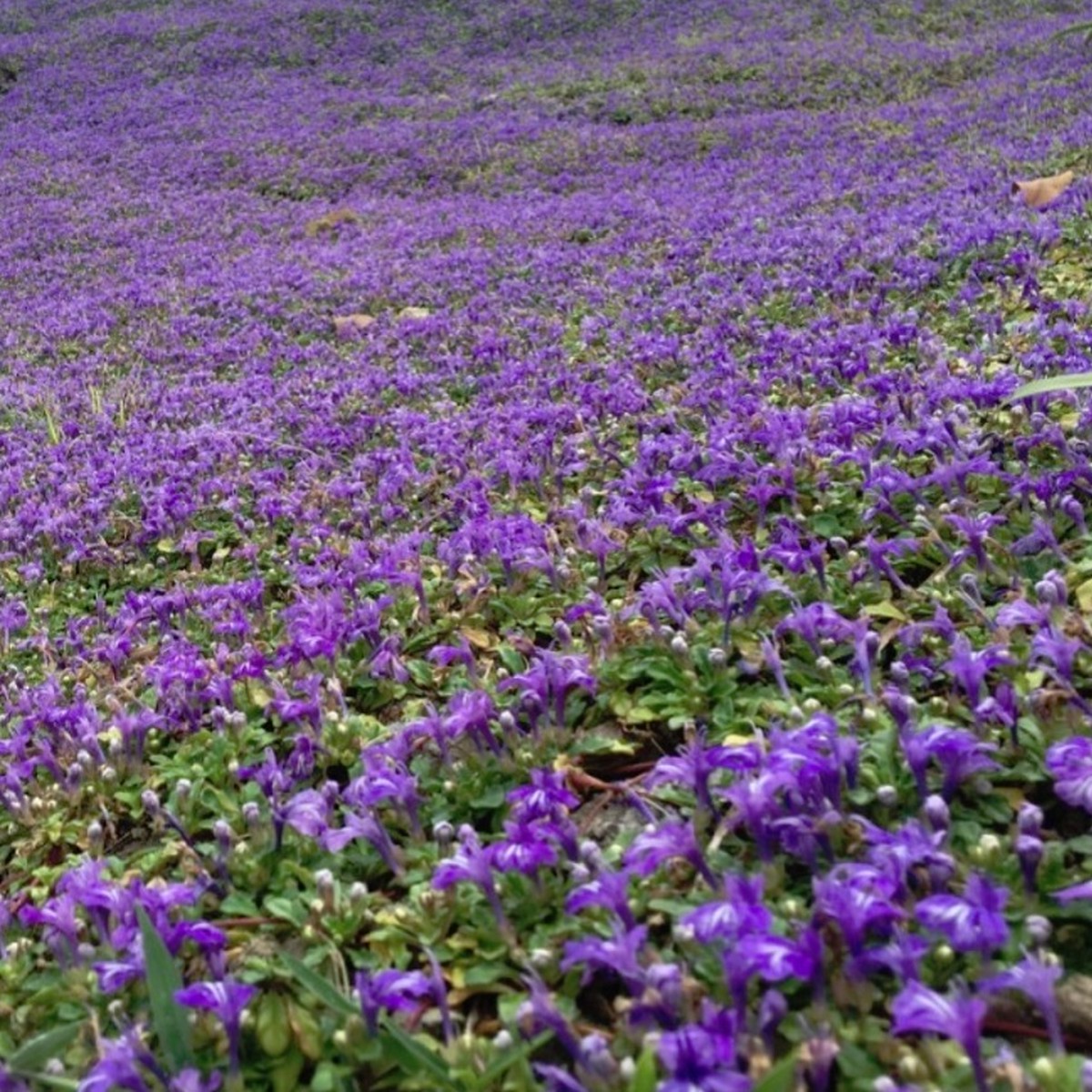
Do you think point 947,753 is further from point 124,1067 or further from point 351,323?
point 351,323

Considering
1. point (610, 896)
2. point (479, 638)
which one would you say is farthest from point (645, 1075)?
point (479, 638)

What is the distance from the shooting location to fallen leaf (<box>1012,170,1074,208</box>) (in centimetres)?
973

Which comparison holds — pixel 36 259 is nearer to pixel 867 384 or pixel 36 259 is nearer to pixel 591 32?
pixel 867 384

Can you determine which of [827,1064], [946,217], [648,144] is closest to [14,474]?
[827,1064]

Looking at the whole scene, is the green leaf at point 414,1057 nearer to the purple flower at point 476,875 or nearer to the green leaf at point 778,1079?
the purple flower at point 476,875

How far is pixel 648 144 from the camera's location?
22.1 meters

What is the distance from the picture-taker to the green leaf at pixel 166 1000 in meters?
2.31

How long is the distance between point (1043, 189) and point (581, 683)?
8968 millimetres

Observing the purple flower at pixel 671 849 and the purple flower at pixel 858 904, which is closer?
the purple flower at pixel 858 904

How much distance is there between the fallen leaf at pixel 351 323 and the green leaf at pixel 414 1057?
372 inches

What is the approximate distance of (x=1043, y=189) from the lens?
998cm

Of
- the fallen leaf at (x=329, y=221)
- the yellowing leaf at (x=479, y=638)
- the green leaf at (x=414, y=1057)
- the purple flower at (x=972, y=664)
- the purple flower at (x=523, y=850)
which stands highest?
the fallen leaf at (x=329, y=221)

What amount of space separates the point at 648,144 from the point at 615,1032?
22.1 m

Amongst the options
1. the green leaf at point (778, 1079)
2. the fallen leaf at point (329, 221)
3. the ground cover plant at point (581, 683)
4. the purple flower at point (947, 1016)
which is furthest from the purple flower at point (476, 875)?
the fallen leaf at point (329, 221)
